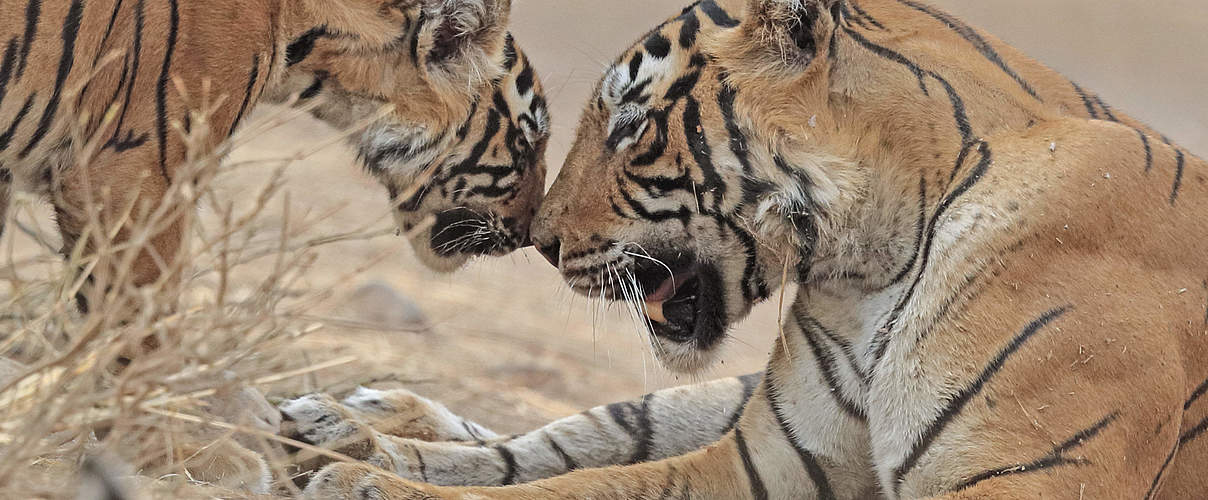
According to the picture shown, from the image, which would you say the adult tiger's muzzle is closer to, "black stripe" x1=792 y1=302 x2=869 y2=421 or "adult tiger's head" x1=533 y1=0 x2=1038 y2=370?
"adult tiger's head" x1=533 y1=0 x2=1038 y2=370

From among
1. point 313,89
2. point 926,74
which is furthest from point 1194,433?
point 313,89

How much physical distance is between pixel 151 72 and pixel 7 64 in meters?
0.25

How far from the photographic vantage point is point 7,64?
A: 8.05ft

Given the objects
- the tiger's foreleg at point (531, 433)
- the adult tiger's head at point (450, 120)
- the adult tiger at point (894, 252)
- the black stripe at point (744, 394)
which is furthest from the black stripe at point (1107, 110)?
the adult tiger's head at point (450, 120)

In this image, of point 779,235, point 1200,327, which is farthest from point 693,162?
point 1200,327

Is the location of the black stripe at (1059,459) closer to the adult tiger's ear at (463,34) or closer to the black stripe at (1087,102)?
the black stripe at (1087,102)

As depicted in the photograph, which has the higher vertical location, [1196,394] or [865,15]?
[865,15]

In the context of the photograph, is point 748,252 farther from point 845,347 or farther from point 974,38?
point 974,38

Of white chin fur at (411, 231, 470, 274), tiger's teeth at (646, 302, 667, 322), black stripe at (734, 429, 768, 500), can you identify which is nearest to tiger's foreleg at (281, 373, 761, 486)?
white chin fur at (411, 231, 470, 274)

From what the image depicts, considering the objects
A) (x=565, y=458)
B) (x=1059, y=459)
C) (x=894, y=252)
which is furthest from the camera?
(x=565, y=458)

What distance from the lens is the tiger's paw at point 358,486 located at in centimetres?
245

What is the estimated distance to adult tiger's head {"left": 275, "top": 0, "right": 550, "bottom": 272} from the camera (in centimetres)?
296

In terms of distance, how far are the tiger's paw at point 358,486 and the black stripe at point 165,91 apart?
64cm

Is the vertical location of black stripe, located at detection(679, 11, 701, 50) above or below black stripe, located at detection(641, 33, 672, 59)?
above
